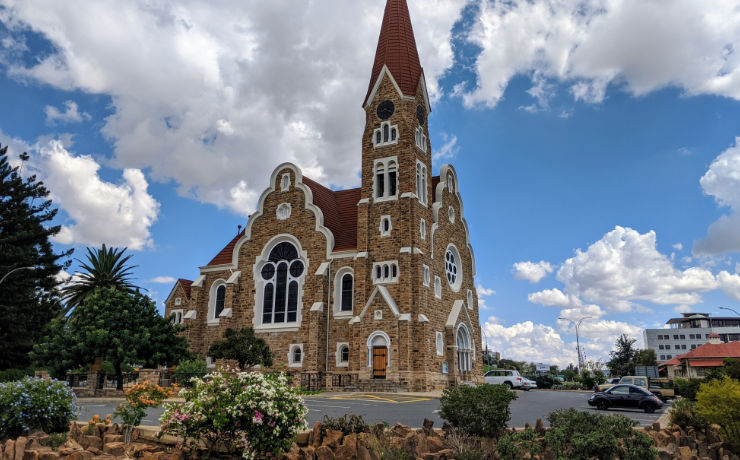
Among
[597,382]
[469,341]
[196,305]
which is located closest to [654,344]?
[597,382]

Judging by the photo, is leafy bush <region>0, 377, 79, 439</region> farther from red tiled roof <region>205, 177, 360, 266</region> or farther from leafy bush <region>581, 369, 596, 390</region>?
leafy bush <region>581, 369, 596, 390</region>

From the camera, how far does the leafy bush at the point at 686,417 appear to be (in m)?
12.0

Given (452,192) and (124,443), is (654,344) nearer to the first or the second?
(452,192)

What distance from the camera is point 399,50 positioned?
129 ft

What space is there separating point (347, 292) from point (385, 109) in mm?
12402

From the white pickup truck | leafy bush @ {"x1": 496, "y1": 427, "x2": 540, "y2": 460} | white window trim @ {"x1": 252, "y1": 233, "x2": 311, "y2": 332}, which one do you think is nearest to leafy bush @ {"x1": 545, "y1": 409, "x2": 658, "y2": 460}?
leafy bush @ {"x1": 496, "y1": 427, "x2": 540, "y2": 460}

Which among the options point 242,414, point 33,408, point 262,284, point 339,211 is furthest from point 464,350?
point 242,414

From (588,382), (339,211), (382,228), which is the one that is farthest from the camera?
(588,382)

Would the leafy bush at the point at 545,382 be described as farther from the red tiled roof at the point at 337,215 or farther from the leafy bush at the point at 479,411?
the leafy bush at the point at 479,411

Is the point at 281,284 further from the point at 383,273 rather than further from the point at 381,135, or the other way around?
the point at 381,135

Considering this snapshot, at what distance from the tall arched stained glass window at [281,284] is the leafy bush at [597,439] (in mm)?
27844

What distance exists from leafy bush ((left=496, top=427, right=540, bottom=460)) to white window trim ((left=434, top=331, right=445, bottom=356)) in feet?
78.8

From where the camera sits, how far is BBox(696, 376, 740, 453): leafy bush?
429 inches

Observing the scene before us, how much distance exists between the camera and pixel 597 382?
43.8 m
